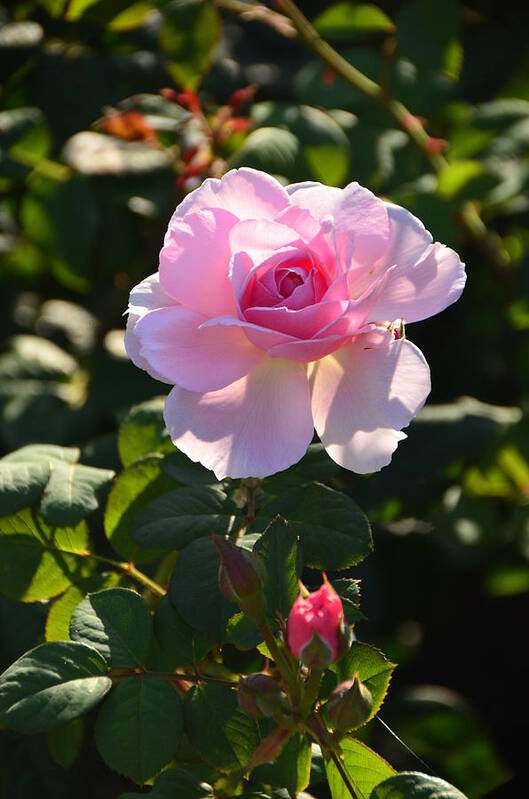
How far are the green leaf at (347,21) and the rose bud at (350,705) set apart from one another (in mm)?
1054

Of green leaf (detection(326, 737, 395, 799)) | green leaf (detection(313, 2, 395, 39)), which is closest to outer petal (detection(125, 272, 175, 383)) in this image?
green leaf (detection(326, 737, 395, 799))

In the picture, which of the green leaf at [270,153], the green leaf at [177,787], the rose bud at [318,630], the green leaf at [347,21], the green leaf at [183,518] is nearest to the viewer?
the rose bud at [318,630]

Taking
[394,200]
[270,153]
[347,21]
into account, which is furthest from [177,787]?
[347,21]

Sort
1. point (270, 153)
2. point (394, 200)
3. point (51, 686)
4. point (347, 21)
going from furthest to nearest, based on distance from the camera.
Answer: point (347, 21)
point (394, 200)
point (270, 153)
point (51, 686)

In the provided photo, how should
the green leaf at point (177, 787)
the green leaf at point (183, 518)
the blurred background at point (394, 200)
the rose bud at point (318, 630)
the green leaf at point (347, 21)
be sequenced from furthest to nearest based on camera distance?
the green leaf at point (347, 21), the blurred background at point (394, 200), the green leaf at point (183, 518), the green leaf at point (177, 787), the rose bud at point (318, 630)

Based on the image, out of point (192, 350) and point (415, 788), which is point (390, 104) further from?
point (415, 788)

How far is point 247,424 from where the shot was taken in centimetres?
66

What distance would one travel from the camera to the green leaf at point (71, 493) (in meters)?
0.80

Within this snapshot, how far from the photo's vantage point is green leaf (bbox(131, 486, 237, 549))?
777 millimetres

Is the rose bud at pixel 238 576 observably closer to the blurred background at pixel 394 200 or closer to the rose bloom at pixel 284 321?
the rose bloom at pixel 284 321

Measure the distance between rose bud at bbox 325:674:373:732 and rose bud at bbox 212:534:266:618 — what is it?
0.09 metres

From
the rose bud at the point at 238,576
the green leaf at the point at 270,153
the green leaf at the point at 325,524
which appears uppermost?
the green leaf at the point at 270,153

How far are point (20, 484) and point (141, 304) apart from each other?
0.79 feet

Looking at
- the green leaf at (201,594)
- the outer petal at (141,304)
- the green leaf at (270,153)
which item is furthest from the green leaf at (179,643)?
the green leaf at (270,153)
